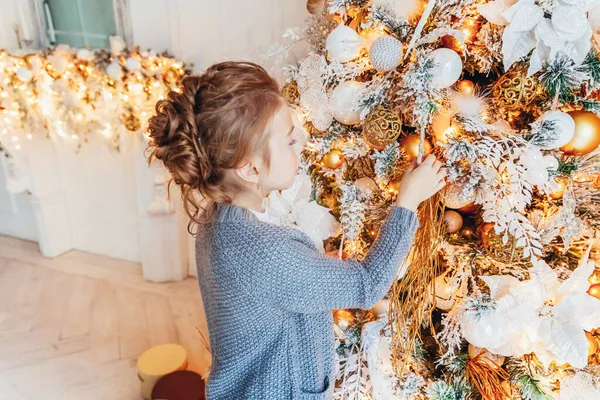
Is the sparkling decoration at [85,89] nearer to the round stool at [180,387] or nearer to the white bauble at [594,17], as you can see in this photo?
the round stool at [180,387]

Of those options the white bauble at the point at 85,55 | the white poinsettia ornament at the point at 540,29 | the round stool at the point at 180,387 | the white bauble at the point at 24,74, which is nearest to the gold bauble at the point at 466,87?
the white poinsettia ornament at the point at 540,29

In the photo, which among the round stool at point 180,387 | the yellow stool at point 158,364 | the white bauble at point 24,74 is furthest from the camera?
the white bauble at point 24,74

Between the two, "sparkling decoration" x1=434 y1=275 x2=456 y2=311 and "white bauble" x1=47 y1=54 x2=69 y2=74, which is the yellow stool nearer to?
"sparkling decoration" x1=434 y1=275 x2=456 y2=311

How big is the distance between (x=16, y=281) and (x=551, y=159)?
8.54 feet

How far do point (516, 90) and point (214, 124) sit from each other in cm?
54

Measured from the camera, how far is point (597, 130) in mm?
854

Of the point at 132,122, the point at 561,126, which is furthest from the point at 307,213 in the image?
the point at 132,122

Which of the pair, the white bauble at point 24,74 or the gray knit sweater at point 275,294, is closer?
the gray knit sweater at point 275,294

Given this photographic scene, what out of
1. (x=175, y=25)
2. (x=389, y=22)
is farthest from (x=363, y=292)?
(x=175, y=25)

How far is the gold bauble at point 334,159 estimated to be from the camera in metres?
1.15

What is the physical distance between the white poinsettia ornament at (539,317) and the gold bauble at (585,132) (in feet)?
0.71

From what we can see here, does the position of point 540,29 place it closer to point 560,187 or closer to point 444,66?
point 444,66

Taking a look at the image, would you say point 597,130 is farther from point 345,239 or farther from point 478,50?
point 345,239

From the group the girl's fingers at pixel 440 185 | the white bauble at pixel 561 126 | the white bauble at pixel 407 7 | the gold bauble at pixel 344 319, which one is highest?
the white bauble at pixel 407 7
